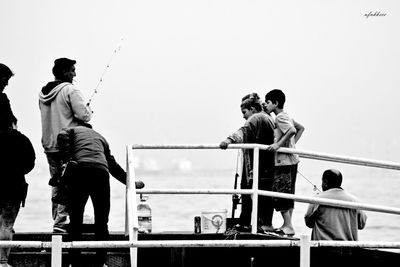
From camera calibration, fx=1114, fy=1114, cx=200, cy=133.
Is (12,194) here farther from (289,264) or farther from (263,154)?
(263,154)

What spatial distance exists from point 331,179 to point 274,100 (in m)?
1.35

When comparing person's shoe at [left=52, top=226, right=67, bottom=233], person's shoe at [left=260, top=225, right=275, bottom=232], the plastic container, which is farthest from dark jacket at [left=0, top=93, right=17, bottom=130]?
person's shoe at [left=260, top=225, right=275, bottom=232]

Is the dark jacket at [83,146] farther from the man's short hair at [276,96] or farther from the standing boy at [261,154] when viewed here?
the man's short hair at [276,96]

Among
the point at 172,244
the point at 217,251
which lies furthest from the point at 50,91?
the point at 172,244

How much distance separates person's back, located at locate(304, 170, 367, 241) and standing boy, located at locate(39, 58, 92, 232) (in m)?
2.24

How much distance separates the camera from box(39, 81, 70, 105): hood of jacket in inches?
405

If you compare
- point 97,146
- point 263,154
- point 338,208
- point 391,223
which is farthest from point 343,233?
point 391,223

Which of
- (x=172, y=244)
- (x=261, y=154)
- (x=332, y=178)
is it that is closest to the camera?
(x=172, y=244)

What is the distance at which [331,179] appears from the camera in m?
10.1

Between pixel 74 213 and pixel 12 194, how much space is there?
1.83 ft

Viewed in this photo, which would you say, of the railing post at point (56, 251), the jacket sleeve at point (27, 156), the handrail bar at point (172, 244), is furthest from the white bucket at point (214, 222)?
the railing post at point (56, 251)

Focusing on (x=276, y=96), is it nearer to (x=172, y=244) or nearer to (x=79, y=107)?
(x=79, y=107)

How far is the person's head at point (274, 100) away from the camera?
11.1 metres

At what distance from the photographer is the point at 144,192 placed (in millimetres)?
10680
